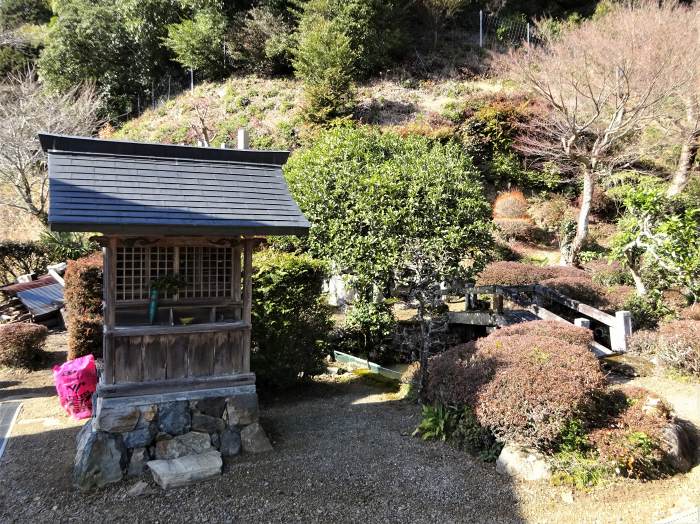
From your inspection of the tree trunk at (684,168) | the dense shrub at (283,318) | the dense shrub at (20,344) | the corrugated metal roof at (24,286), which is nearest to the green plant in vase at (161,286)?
the dense shrub at (283,318)

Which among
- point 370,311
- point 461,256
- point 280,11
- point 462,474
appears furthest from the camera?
point 280,11

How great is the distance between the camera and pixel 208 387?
5770 millimetres

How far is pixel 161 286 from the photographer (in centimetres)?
557

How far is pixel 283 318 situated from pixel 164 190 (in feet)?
9.60

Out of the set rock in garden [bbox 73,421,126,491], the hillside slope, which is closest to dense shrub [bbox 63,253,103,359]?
rock in garden [bbox 73,421,126,491]

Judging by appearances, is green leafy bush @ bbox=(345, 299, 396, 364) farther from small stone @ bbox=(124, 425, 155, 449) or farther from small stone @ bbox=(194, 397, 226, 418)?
small stone @ bbox=(124, 425, 155, 449)

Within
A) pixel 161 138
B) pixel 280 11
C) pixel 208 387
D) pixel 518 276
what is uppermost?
pixel 280 11

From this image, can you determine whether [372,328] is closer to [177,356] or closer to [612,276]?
[177,356]

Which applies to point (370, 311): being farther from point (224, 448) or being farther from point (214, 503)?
point (214, 503)

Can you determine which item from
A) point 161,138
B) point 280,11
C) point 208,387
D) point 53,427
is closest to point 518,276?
point 208,387

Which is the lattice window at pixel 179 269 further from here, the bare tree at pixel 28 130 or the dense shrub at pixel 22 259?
the bare tree at pixel 28 130

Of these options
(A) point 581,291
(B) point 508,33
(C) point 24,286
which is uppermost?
(B) point 508,33

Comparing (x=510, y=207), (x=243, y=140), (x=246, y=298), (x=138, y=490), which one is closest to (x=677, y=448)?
(x=246, y=298)

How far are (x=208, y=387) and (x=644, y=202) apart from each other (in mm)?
10021
